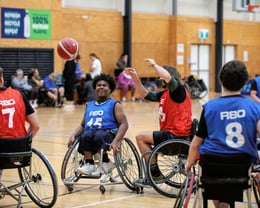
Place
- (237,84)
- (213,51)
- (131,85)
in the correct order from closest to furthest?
(237,84), (131,85), (213,51)

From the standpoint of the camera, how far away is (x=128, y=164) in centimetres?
767

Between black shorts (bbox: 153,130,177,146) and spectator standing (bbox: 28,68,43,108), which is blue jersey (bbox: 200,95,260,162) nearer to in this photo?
black shorts (bbox: 153,130,177,146)

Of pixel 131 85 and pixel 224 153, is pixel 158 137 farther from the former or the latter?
pixel 131 85

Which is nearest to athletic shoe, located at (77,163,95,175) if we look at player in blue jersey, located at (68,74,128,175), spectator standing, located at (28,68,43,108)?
player in blue jersey, located at (68,74,128,175)

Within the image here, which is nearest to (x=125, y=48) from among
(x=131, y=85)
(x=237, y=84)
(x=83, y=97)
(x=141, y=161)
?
(x=131, y=85)

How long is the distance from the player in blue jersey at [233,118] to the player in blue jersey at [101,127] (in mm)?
2795

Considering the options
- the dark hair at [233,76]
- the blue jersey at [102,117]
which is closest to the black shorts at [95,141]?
the blue jersey at [102,117]

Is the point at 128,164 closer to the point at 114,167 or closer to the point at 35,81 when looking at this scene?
the point at 114,167

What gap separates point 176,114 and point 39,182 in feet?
5.47

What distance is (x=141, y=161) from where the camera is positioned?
7.56m

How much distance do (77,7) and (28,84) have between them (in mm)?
5188

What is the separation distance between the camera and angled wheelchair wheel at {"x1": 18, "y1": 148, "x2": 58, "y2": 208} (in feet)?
21.6

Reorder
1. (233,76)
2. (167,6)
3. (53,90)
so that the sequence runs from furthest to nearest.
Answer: (167,6) → (53,90) → (233,76)

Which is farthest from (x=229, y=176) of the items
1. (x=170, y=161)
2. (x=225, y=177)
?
(x=170, y=161)
